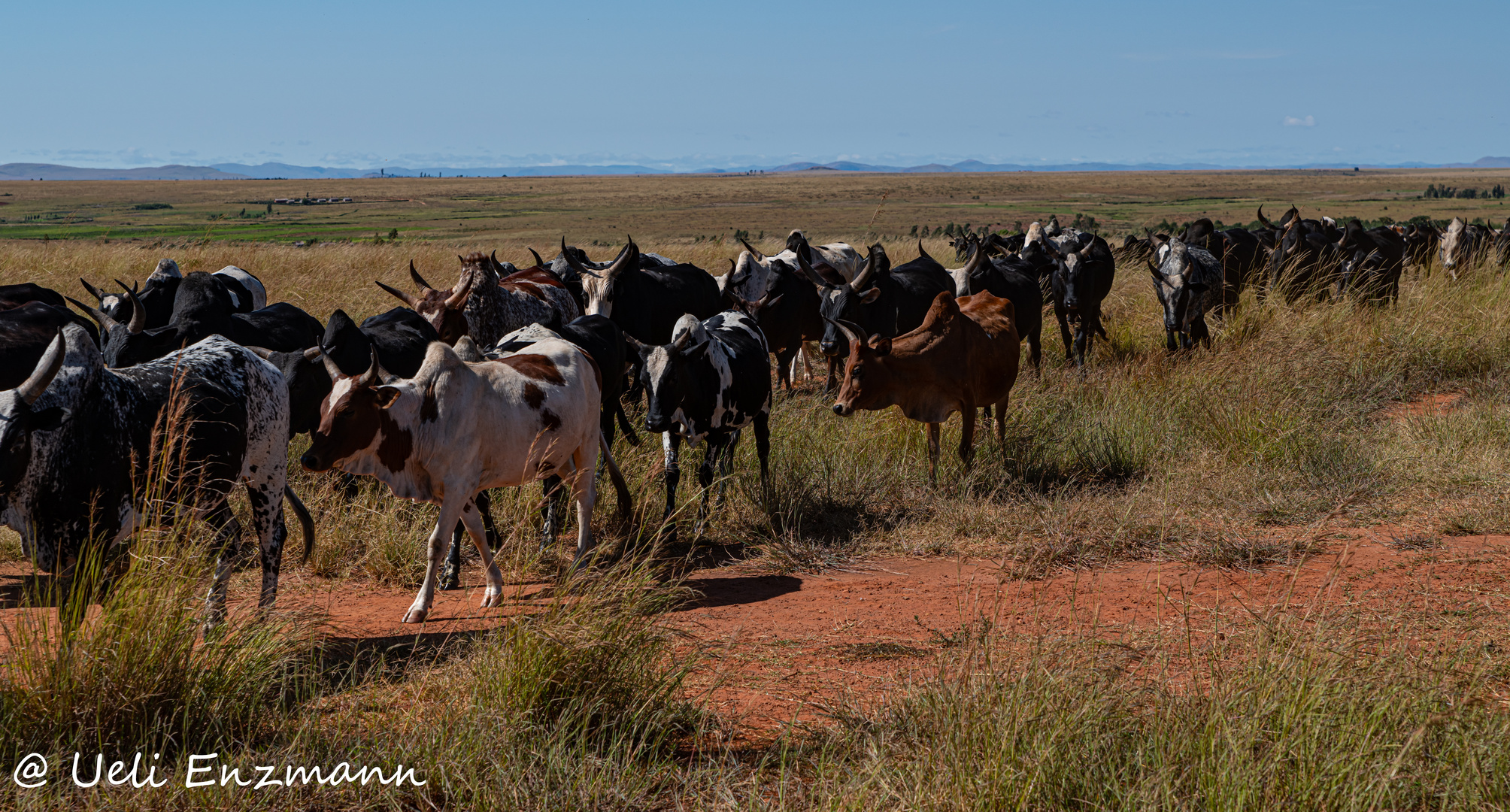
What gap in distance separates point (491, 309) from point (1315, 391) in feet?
25.9

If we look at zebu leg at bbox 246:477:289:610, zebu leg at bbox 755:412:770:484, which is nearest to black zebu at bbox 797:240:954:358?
zebu leg at bbox 755:412:770:484

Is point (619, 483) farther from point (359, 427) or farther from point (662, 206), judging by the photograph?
point (662, 206)

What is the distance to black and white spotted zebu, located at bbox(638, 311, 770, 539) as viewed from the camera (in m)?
7.98

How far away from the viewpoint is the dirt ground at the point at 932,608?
16.9ft

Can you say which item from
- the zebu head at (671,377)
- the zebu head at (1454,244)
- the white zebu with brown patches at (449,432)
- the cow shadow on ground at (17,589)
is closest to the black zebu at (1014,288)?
the zebu head at (671,377)

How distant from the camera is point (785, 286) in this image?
13.3 m

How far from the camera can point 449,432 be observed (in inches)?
246

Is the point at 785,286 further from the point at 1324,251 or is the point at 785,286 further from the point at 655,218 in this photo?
the point at 655,218

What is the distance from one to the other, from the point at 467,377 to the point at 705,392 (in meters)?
2.20

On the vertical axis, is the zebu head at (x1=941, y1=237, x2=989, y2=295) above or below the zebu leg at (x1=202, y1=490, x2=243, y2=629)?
above

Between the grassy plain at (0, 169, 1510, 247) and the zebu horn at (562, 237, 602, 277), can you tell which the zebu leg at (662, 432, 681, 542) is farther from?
the grassy plain at (0, 169, 1510, 247)

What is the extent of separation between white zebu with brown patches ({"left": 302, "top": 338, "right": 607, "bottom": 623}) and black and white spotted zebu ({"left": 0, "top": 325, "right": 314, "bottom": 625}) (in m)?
0.40

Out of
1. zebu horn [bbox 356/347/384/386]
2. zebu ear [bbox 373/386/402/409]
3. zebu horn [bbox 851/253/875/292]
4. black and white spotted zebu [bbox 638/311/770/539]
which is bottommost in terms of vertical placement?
black and white spotted zebu [bbox 638/311/770/539]

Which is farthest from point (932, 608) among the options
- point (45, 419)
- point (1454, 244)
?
point (1454, 244)
